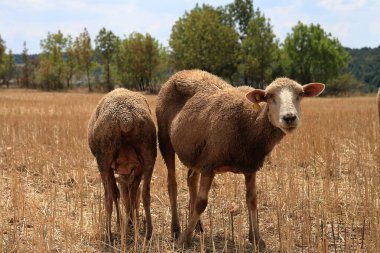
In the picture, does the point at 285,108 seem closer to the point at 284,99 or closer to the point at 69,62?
the point at 284,99

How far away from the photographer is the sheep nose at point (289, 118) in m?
4.28

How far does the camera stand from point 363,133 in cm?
1232

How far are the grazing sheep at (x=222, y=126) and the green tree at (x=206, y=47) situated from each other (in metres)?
43.9

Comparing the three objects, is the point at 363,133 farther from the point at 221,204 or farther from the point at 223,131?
the point at 223,131

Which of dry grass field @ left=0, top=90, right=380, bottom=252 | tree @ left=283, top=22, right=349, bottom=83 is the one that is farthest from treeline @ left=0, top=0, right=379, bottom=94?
dry grass field @ left=0, top=90, right=380, bottom=252

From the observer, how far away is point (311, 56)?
63375 mm

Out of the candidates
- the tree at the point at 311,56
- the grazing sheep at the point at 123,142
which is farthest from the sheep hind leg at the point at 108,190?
the tree at the point at 311,56

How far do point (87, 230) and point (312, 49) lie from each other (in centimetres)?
6217

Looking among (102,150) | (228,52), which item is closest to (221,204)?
(102,150)

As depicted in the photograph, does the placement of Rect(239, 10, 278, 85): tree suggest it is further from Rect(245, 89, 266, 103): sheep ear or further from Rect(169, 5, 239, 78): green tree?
Rect(245, 89, 266, 103): sheep ear

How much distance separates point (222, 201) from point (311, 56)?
59.8 m

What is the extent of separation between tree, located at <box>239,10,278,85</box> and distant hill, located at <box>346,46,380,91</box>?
38943 millimetres

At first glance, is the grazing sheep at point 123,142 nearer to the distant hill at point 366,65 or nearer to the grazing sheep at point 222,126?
the grazing sheep at point 222,126

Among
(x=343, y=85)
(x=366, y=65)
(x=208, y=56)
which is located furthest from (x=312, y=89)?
(x=366, y=65)
